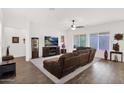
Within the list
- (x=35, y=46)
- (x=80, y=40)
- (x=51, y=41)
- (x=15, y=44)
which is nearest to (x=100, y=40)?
(x=80, y=40)

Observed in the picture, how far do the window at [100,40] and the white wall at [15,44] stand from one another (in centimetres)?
615

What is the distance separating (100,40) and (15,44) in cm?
711

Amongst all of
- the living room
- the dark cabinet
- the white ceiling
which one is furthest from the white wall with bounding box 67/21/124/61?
the dark cabinet

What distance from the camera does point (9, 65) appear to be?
3791 mm

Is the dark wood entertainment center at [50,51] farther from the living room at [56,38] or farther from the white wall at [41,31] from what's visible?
the white wall at [41,31]

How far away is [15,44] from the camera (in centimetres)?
899

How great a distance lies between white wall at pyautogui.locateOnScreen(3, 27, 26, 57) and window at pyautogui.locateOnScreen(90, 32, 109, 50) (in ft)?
20.2

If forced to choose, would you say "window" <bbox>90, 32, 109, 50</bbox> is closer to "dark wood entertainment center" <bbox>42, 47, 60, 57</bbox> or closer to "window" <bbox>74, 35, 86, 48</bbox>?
"window" <bbox>74, 35, 86, 48</bbox>

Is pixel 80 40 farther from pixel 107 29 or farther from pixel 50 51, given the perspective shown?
pixel 50 51

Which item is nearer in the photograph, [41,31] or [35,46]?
[35,46]
